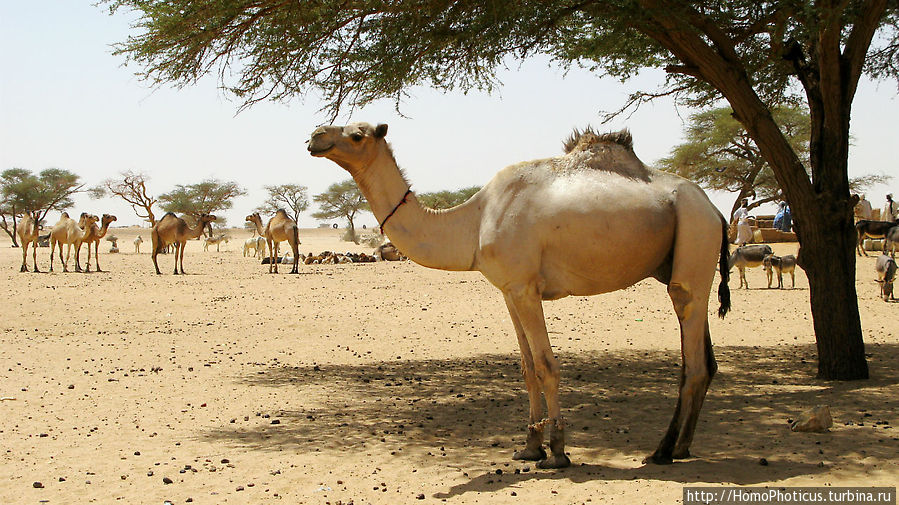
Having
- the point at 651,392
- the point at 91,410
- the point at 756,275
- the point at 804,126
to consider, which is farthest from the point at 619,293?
the point at 804,126

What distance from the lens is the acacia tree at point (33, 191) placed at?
6725 centimetres

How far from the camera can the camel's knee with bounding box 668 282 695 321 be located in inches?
235

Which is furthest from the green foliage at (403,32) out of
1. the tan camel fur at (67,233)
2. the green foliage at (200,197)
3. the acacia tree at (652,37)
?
the green foliage at (200,197)

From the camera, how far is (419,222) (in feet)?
21.2

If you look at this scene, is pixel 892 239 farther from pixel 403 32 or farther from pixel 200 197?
pixel 200 197

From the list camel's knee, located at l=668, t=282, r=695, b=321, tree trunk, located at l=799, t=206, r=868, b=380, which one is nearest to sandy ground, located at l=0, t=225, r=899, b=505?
tree trunk, located at l=799, t=206, r=868, b=380

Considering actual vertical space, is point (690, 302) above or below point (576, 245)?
below

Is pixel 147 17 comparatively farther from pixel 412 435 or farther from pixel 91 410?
pixel 412 435

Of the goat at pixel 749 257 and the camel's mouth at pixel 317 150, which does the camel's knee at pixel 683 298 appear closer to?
the camel's mouth at pixel 317 150

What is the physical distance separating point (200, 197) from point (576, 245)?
228 ft

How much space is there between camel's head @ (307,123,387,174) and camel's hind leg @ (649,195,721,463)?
2.29 m

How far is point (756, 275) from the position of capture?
24.5 meters

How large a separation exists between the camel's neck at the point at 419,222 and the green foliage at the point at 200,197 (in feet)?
221

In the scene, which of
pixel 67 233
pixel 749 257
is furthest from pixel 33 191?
pixel 749 257
